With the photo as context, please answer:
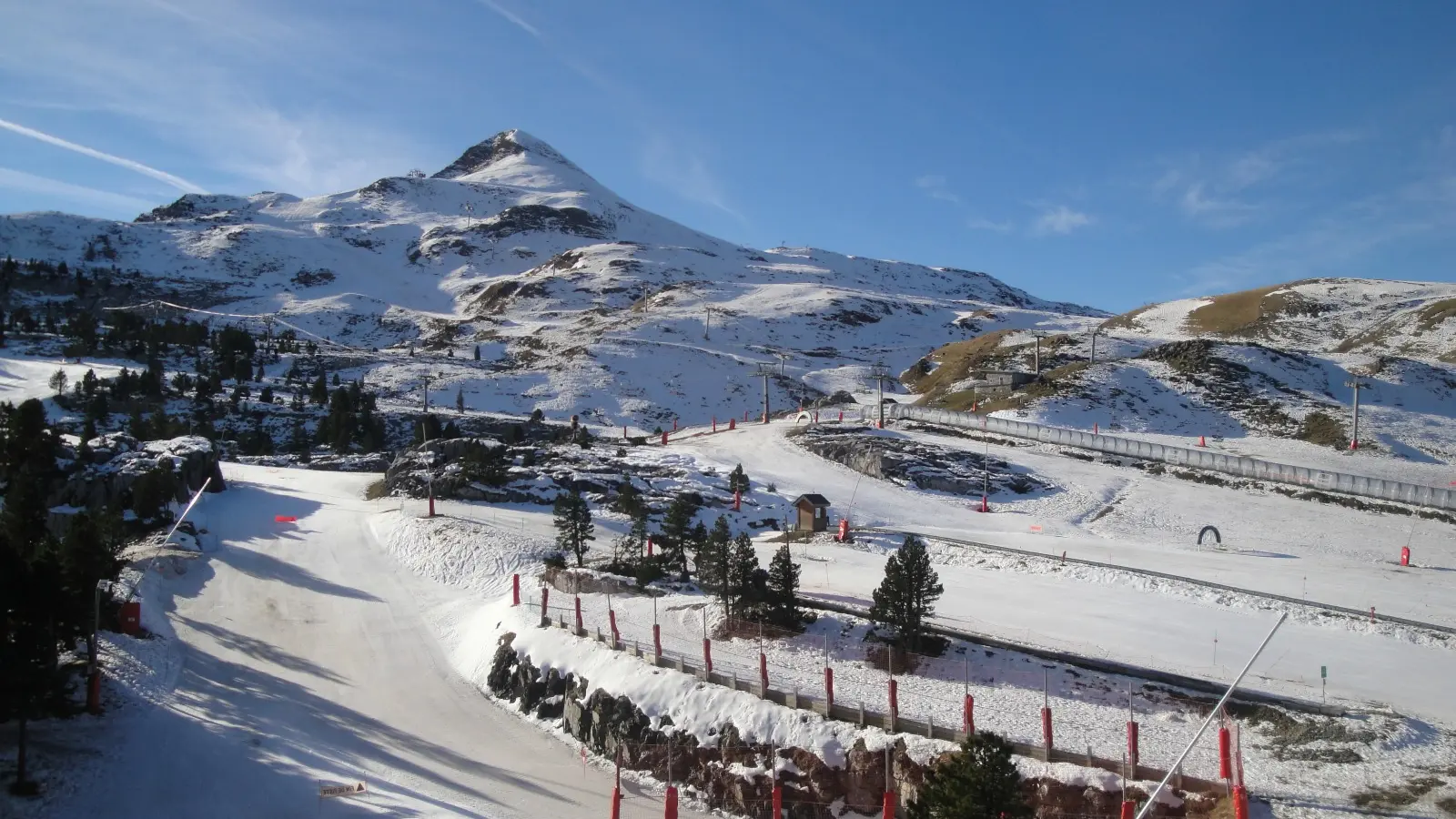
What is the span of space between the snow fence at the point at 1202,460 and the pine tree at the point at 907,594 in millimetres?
37603

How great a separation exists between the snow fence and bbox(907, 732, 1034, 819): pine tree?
46.7 meters

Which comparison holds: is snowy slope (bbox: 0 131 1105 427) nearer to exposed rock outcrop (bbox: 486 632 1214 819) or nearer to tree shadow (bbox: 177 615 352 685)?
tree shadow (bbox: 177 615 352 685)

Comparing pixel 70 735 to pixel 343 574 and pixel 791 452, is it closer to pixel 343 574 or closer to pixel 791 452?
pixel 343 574

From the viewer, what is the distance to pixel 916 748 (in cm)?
1645

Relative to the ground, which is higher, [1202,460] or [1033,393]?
[1033,393]

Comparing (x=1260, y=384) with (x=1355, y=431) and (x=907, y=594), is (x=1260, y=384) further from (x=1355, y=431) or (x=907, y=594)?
(x=907, y=594)

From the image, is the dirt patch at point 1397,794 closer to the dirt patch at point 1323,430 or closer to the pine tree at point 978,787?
the pine tree at point 978,787

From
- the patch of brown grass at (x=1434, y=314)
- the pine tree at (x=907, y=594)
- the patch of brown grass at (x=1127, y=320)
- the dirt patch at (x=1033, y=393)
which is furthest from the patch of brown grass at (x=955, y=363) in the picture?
the pine tree at (x=907, y=594)

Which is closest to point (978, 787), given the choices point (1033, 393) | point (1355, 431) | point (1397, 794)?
point (1397, 794)

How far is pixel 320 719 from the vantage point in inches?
881

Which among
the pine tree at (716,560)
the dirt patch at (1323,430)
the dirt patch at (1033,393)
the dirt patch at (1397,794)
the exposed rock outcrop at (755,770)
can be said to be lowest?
the exposed rock outcrop at (755,770)

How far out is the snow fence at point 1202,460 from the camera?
145 feet

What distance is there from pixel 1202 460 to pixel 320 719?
52.7m

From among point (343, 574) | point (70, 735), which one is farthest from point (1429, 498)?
point (70, 735)
